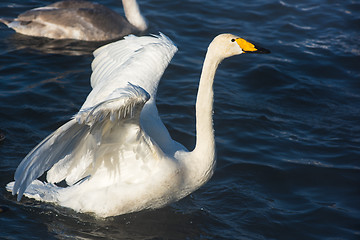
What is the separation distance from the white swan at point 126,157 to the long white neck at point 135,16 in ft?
16.6

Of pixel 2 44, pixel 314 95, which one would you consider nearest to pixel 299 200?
pixel 314 95

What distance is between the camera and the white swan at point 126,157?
5.23m

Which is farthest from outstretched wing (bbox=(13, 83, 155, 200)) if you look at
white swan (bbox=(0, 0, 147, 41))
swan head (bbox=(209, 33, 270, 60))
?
white swan (bbox=(0, 0, 147, 41))

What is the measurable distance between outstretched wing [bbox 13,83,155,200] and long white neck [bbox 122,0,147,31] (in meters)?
6.00

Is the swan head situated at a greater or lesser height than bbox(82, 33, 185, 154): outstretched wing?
greater

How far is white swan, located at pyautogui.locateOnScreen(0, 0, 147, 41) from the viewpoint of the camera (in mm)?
11016

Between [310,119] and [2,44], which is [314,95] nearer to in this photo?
[310,119]

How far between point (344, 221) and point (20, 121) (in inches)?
188

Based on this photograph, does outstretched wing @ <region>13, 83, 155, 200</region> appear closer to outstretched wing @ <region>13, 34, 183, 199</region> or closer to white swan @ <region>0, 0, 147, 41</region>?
outstretched wing @ <region>13, 34, 183, 199</region>

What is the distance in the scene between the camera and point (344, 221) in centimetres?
684

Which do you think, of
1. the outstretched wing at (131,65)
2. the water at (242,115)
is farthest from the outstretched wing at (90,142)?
the water at (242,115)

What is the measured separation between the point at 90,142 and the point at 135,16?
6.47m

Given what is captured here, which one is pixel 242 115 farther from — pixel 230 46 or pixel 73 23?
pixel 73 23

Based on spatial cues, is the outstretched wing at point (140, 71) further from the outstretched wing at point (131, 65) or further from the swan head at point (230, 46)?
the swan head at point (230, 46)
